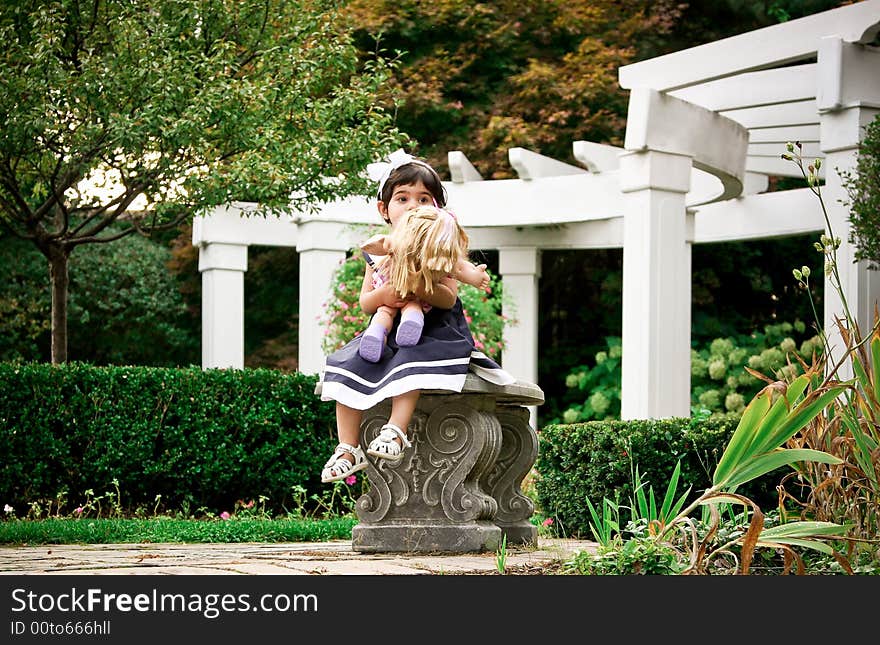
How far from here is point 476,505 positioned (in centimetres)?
433

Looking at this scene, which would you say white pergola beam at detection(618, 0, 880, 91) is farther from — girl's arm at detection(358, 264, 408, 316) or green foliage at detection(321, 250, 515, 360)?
girl's arm at detection(358, 264, 408, 316)

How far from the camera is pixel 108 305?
1647 centimetres

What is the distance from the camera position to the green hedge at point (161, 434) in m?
7.10

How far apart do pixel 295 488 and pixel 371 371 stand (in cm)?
336

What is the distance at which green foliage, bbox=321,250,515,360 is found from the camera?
39.8ft

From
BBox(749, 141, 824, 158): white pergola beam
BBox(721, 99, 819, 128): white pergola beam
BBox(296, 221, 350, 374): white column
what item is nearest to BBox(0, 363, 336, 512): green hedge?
BBox(296, 221, 350, 374): white column

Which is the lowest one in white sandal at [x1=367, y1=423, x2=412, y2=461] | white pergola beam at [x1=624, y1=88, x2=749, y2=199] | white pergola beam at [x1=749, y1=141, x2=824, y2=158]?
white sandal at [x1=367, y1=423, x2=412, y2=461]

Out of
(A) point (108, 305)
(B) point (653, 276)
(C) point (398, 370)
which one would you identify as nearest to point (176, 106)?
(B) point (653, 276)

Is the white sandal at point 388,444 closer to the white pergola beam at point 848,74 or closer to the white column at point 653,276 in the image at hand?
the white column at point 653,276

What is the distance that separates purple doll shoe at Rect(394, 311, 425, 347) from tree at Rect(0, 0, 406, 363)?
13.3ft

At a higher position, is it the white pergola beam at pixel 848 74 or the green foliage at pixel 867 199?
the white pergola beam at pixel 848 74

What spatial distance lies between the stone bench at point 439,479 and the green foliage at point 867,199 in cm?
413

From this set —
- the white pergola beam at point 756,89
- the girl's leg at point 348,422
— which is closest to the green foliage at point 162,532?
the girl's leg at point 348,422
